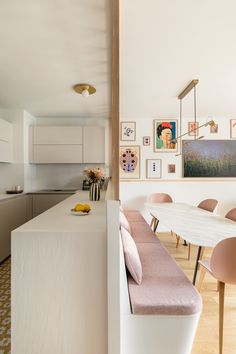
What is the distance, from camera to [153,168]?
4578 mm

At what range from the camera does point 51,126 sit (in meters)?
4.10

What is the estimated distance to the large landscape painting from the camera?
454cm

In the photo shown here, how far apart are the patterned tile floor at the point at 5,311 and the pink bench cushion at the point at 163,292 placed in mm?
981

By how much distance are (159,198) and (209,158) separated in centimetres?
139

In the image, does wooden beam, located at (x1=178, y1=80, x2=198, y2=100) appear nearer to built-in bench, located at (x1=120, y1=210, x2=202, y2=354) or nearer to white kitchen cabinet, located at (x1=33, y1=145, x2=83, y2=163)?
white kitchen cabinet, located at (x1=33, y1=145, x2=83, y2=163)

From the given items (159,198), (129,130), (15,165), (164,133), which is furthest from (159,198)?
(15,165)

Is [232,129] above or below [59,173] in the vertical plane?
above

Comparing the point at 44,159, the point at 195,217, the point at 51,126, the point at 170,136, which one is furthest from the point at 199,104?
the point at 44,159

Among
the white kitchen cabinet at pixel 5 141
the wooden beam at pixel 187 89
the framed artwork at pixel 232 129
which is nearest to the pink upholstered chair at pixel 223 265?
the wooden beam at pixel 187 89

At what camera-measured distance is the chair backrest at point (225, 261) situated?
143 cm

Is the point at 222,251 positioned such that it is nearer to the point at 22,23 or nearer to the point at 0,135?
the point at 22,23

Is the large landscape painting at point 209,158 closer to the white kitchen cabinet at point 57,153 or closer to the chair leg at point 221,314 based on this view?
the white kitchen cabinet at point 57,153

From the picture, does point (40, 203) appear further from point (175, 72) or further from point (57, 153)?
point (175, 72)

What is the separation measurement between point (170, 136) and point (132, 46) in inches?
109
